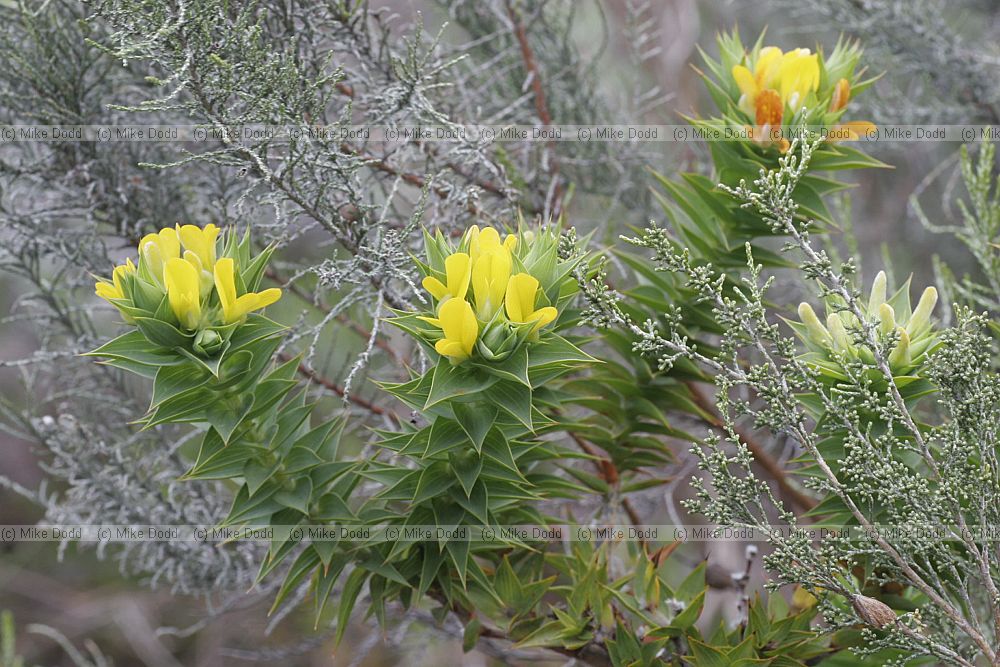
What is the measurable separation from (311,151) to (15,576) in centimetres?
182

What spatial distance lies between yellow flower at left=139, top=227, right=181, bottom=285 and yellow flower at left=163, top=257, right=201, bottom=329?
20 mm

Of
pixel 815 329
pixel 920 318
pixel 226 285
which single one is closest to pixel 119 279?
pixel 226 285

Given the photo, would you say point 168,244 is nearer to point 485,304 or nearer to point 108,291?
point 108,291

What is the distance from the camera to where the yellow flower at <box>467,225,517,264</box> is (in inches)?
30.0

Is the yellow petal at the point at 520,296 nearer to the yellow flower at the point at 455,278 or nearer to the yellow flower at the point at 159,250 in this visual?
the yellow flower at the point at 455,278

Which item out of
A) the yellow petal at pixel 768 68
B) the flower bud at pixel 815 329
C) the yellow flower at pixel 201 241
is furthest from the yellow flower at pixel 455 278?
the yellow petal at pixel 768 68

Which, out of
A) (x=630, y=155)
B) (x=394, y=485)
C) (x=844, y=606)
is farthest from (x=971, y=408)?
(x=630, y=155)

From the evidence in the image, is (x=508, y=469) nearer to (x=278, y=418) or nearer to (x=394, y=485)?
(x=394, y=485)

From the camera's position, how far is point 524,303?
2.45 feet

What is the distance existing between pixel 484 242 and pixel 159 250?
1.01ft

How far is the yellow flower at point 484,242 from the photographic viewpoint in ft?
2.50

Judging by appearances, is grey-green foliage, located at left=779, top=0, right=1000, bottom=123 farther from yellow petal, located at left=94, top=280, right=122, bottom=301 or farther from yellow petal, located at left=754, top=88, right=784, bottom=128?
yellow petal, located at left=94, top=280, right=122, bottom=301

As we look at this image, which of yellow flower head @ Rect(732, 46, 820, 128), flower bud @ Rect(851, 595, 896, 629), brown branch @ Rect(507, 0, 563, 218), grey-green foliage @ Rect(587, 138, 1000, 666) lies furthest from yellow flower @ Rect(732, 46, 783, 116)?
flower bud @ Rect(851, 595, 896, 629)

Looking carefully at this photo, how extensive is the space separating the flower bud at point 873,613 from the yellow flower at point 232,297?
23.3 inches
